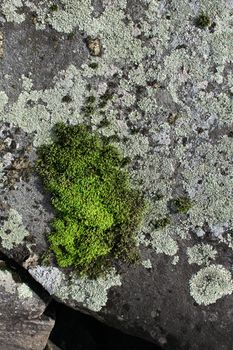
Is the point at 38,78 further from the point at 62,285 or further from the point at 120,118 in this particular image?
the point at 62,285

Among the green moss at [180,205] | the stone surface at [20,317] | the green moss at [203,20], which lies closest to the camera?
the green moss at [203,20]

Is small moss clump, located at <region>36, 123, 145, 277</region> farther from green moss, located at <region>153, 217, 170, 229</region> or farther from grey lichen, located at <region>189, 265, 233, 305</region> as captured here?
grey lichen, located at <region>189, 265, 233, 305</region>

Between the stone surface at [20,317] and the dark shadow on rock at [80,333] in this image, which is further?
the dark shadow on rock at [80,333]

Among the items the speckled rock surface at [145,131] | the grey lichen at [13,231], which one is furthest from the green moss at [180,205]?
the grey lichen at [13,231]

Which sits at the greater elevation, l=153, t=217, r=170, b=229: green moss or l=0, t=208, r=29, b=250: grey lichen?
l=153, t=217, r=170, b=229: green moss

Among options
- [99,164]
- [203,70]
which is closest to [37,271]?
[99,164]

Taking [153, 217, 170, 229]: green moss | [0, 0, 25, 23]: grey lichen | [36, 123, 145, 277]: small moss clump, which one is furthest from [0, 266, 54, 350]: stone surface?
[0, 0, 25, 23]: grey lichen

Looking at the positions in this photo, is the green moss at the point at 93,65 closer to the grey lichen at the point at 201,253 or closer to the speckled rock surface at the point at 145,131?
the speckled rock surface at the point at 145,131
